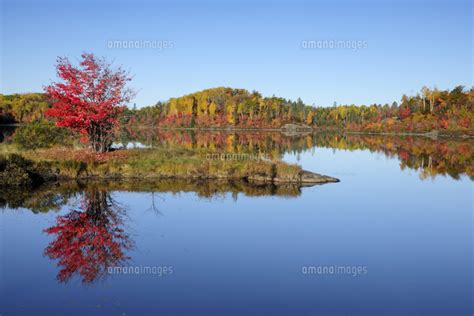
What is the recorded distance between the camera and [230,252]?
511 inches

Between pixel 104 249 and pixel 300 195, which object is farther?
pixel 300 195

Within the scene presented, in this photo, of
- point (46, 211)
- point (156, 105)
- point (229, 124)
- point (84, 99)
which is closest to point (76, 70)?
point (84, 99)

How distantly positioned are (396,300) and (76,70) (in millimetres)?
24315

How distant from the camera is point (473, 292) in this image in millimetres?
10586

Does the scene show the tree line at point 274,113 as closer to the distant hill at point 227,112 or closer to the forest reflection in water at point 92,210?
the distant hill at point 227,112

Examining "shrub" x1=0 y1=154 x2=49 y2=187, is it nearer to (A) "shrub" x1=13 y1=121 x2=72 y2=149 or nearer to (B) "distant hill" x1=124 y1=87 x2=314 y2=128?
(A) "shrub" x1=13 y1=121 x2=72 y2=149

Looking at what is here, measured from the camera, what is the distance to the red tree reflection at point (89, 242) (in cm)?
1141

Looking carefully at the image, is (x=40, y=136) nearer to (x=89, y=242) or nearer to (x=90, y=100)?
(x=90, y=100)

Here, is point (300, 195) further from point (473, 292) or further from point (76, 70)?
point (76, 70)

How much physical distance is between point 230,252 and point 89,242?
4061 mm

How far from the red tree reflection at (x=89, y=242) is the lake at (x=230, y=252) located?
0.04 metres

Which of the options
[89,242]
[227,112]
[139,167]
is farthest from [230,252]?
[227,112]

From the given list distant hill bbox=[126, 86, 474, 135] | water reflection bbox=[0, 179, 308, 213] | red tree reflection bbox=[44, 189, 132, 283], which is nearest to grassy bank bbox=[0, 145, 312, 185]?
water reflection bbox=[0, 179, 308, 213]

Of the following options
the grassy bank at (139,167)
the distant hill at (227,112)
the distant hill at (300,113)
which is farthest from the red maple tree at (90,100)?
the distant hill at (227,112)
